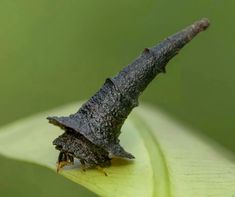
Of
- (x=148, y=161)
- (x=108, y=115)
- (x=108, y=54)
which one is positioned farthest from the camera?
(x=108, y=54)

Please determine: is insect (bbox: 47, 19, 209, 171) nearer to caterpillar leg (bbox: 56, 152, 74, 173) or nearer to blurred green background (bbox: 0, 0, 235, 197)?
caterpillar leg (bbox: 56, 152, 74, 173)

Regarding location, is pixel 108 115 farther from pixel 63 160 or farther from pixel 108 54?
pixel 108 54

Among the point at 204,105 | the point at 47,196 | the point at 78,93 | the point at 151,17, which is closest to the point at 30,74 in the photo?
the point at 78,93

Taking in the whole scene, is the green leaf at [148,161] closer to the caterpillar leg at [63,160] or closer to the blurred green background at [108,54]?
the caterpillar leg at [63,160]

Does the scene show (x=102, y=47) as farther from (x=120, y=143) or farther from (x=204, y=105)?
(x=120, y=143)

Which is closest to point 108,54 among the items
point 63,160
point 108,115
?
point 108,115
